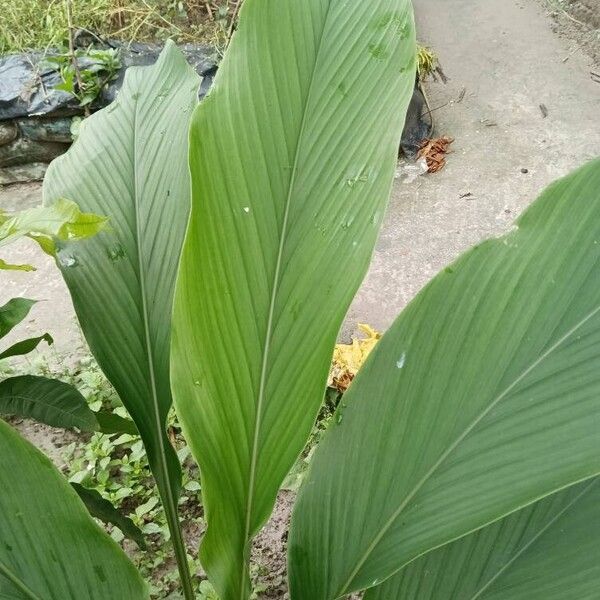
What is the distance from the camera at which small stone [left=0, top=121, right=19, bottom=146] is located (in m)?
2.18

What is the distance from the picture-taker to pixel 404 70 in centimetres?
52

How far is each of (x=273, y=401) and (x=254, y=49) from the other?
28 centimetres

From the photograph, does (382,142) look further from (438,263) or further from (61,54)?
(61,54)

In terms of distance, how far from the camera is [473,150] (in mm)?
2201

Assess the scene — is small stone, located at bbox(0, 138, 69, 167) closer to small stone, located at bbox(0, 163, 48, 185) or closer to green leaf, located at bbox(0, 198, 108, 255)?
small stone, located at bbox(0, 163, 48, 185)

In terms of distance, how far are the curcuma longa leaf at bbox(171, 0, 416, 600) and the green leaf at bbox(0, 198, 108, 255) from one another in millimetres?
121

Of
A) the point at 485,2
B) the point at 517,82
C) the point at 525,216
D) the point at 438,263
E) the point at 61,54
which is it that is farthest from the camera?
the point at 485,2

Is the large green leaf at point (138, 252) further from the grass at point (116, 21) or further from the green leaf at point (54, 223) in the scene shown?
the grass at point (116, 21)

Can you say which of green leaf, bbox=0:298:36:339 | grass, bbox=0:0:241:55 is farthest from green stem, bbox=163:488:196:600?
grass, bbox=0:0:241:55

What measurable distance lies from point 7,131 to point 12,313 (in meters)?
1.64

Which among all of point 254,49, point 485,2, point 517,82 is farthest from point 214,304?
point 485,2

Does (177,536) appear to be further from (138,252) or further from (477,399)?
(477,399)

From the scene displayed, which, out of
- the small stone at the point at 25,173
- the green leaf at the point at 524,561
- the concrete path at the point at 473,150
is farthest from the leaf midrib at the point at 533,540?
the small stone at the point at 25,173

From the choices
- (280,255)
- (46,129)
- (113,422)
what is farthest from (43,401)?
(46,129)
